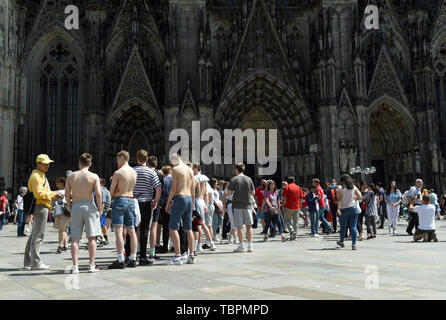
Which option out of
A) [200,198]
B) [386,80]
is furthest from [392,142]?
[200,198]

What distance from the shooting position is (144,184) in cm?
771

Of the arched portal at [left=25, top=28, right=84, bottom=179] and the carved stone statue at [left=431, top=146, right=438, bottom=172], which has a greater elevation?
the arched portal at [left=25, top=28, right=84, bottom=179]

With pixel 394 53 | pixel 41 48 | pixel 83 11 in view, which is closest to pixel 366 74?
pixel 394 53

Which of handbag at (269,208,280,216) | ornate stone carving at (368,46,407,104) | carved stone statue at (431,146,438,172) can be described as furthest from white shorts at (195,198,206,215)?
carved stone statue at (431,146,438,172)

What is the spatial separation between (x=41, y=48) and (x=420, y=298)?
27864 millimetres

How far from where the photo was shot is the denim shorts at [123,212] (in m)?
7.04

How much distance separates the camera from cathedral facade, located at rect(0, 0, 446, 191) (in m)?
25.1

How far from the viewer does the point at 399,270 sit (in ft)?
21.6

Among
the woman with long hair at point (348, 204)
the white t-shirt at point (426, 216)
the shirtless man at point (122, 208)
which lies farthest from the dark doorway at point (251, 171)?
the shirtless man at point (122, 208)

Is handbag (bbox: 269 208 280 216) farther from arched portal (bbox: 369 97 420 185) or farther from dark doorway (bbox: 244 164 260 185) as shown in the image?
arched portal (bbox: 369 97 420 185)

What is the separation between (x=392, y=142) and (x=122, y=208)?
79.2ft

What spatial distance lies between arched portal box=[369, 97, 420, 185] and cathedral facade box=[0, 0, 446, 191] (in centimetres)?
7
